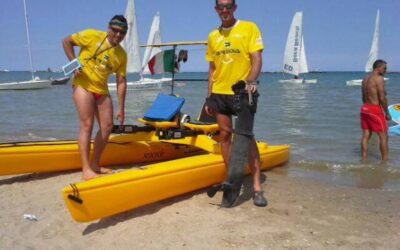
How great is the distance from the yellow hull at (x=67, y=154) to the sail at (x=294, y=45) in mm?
37805

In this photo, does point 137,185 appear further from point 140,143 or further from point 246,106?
point 140,143

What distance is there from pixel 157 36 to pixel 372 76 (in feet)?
96.0

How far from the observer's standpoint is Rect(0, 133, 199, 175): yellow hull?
4715 millimetres

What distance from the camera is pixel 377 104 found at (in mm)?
7047

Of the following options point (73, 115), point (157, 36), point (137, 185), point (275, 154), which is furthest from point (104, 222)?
point (157, 36)

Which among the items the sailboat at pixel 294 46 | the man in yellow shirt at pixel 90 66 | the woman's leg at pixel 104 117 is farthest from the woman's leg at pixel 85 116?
the sailboat at pixel 294 46

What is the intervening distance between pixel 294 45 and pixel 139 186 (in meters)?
40.1

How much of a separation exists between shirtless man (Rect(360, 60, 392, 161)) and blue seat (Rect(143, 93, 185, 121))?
336 cm

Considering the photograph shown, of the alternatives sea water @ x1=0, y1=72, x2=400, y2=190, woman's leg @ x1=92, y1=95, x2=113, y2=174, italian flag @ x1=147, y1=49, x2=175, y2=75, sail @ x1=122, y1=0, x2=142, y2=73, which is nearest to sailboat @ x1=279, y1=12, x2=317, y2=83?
sail @ x1=122, y1=0, x2=142, y2=73

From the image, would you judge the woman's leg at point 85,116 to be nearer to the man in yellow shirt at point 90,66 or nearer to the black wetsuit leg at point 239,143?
the man in yellow shirt at point 90,66

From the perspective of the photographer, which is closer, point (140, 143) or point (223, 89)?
point (223, 89)

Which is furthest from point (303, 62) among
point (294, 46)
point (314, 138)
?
point (314, 138)

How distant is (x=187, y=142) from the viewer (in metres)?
5.06

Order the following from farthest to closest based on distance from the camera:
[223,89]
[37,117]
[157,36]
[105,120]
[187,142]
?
[157,36], [37,117], [187,142], [105,120], [223,89]
